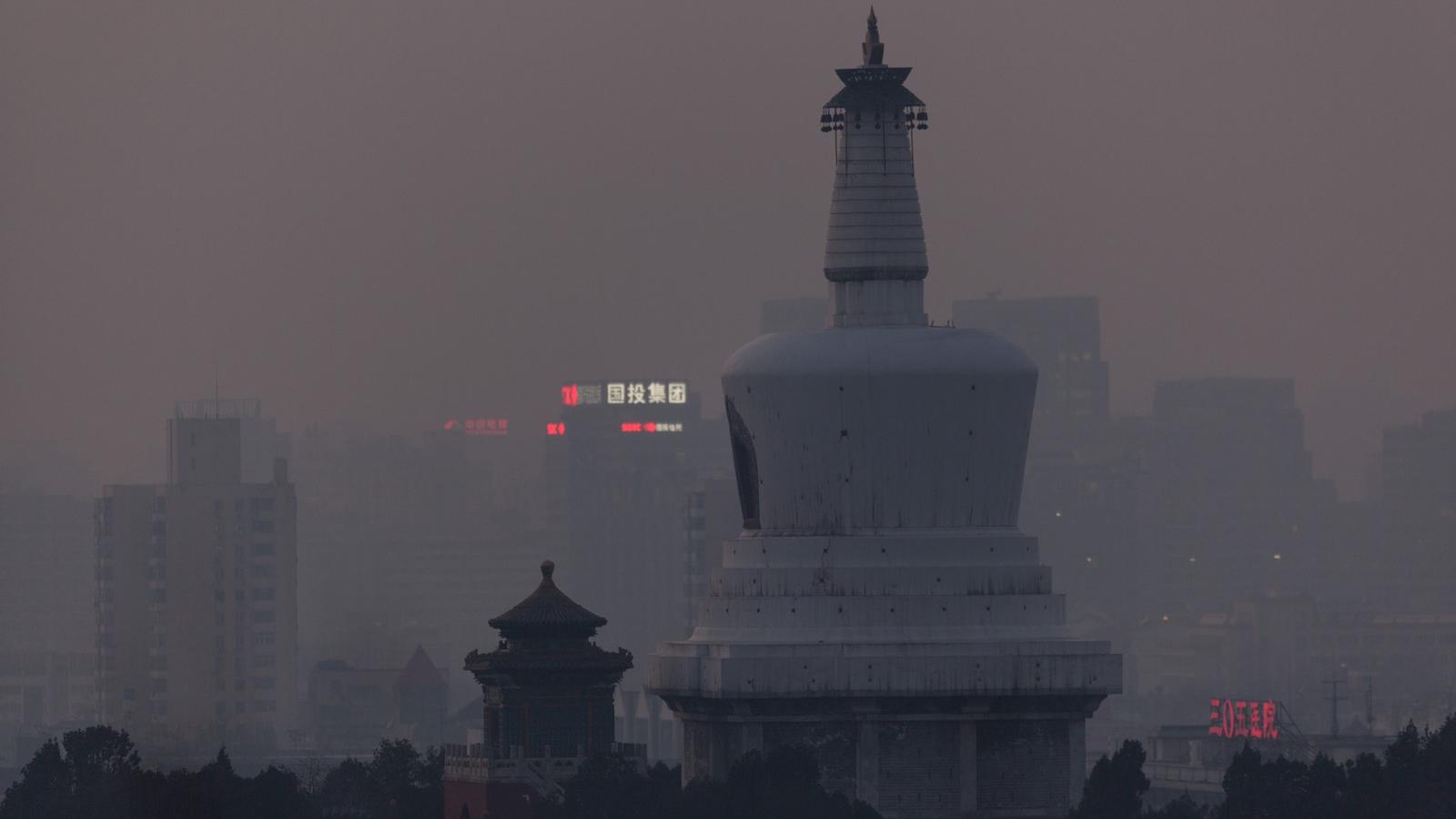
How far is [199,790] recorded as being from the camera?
103500 millimetres

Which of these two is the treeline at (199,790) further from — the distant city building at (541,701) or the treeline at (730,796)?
the treeline at (730,796)

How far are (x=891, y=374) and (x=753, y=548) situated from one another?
411cm

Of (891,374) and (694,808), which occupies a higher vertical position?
(891,374)

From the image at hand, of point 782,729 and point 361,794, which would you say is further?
point 361,794

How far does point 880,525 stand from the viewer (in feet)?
334

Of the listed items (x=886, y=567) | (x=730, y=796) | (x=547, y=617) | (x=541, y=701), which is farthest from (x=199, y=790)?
(x=886, y=567)

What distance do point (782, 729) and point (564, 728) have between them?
24.2ft

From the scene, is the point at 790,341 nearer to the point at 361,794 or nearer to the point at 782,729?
the point at 782,729

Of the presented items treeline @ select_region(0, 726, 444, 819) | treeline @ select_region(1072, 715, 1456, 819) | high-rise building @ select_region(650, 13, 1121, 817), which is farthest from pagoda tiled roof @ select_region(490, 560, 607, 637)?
treeline @ select_region(1072, 715, 1456, 819)

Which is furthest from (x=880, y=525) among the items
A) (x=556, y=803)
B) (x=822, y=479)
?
(x=556, y=803)

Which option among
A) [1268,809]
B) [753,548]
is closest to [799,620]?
[753,548]

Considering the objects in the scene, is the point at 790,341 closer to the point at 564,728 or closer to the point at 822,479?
the point at 822,479

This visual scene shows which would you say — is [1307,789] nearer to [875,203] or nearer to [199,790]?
[875,203]

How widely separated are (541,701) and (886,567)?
918 cm
